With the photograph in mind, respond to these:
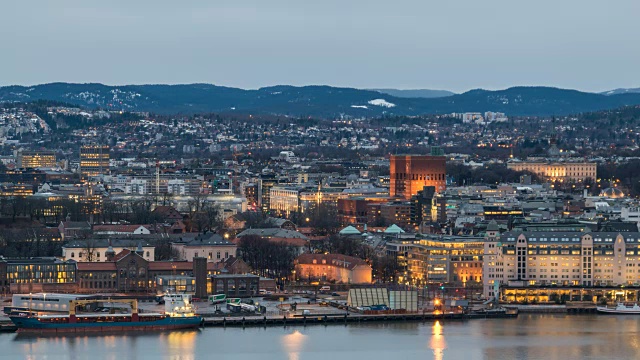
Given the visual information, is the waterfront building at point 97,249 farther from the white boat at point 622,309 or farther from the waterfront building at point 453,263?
the white boat at point 622,309

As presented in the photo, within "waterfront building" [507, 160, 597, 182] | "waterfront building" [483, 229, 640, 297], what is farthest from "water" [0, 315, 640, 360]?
"waterfront building" [507, 160, 597, 182]

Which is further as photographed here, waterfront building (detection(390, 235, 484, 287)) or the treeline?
the treeline

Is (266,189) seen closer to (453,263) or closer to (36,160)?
(36,160)

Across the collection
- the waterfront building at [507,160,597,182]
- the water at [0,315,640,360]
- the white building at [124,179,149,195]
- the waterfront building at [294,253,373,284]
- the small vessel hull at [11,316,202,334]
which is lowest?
the water at [0,315,640,360]

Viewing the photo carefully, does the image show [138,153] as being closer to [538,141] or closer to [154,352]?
[538,141]

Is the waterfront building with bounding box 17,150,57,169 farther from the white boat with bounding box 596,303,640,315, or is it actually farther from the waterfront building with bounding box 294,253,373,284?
the white boat with bounding box 596,303,640,315

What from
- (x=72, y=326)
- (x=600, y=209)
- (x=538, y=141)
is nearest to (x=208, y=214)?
(x=600, y=209)

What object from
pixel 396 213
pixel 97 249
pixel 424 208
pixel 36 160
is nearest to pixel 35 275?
pixel 97 249
